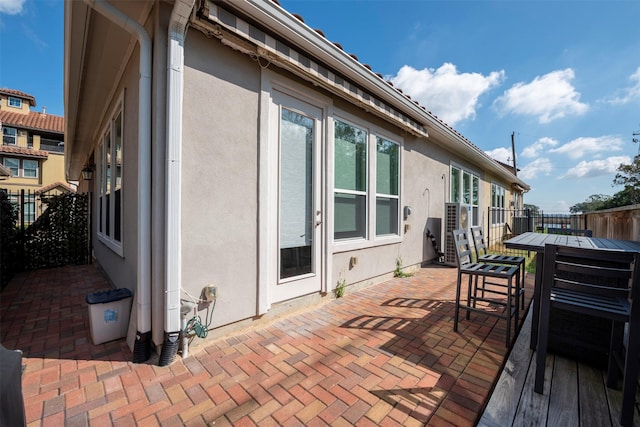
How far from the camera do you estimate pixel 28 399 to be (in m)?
1.83

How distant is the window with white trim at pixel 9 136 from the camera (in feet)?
58.3

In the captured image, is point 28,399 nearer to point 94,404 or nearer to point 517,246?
point 94,404

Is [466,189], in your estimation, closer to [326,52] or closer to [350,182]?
[350,182]

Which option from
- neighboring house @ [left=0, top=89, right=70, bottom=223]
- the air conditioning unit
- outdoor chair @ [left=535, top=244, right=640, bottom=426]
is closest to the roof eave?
the air conditioning unit

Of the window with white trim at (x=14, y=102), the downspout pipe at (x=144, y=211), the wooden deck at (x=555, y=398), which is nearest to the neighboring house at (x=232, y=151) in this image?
the downspout pipe at (x=144, y=211)

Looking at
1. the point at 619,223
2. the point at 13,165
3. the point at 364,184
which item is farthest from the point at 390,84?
the point at 13,165

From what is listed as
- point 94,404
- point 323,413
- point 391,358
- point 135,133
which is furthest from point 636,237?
point 135,133

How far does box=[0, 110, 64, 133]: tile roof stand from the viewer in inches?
715

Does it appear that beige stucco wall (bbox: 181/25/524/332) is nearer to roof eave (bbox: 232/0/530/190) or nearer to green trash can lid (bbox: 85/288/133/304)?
roof eave (bbox: 232/0/530/190)

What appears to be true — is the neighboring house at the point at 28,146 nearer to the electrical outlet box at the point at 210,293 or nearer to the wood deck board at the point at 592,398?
the electrical outlet box at the point at 210,293

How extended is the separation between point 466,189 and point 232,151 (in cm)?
818

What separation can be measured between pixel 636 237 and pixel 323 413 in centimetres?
418

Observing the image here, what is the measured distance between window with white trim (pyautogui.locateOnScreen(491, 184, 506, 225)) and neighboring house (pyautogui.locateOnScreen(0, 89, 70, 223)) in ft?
79.0

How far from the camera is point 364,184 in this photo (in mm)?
4609
